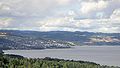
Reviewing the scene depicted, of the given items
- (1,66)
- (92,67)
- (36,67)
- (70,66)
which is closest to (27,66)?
→ (36,67)

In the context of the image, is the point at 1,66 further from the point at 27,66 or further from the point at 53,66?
the point at 53,66

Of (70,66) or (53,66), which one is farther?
(70,66)

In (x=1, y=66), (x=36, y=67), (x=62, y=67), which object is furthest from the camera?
(x=62, y=67)

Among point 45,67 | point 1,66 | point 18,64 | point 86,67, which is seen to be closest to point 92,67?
point 86,67

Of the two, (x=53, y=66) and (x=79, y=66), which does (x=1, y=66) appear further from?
(x=79, y=66)

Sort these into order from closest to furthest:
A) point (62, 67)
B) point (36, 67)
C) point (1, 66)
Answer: point (1, 66) < point (36, 67) < point (62, 67)

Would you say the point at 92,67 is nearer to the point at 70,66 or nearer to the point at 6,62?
the point at 70,66

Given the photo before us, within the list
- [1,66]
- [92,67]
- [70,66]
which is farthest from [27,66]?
[92,67]

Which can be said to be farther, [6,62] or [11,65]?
[6,62]
